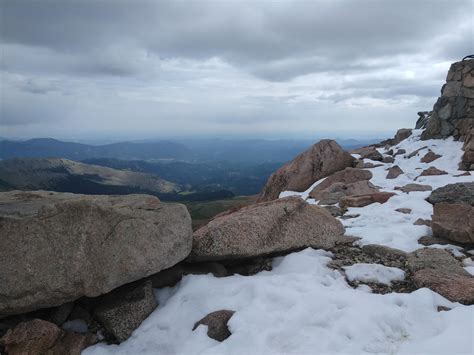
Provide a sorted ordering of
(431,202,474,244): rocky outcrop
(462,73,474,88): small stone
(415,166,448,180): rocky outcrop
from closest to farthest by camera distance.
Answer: (431,202,474,244): rocky outcrop
(415,166,448,180): rocky outcrop
(462,73,474,88): small stone

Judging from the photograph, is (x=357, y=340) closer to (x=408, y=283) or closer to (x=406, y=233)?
(x=408, y=283)

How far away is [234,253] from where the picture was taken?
1170cm

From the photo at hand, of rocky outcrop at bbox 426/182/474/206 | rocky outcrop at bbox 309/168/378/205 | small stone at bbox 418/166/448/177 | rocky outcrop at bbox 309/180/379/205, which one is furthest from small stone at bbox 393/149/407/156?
rocky outcrop at bbox 426/182/474/206

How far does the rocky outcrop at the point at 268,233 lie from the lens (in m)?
11.8

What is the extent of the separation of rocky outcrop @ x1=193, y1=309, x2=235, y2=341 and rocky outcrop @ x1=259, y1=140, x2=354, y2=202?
→ 2316cm

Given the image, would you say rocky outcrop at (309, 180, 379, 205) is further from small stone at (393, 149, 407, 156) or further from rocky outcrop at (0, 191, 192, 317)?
small stone at (393, 149, 407, 156)

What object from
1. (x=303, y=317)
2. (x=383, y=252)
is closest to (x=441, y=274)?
(x=383, y=252)

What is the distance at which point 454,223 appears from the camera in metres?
13.1

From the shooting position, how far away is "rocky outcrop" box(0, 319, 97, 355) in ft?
28.6

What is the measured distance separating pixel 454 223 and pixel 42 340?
46.3ft

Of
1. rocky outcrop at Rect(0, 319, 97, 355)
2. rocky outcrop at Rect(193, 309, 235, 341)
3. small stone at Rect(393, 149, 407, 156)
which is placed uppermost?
small stone at Rect(393, 149, 407, 156)

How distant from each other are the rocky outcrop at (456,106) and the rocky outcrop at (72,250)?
32.9 meters

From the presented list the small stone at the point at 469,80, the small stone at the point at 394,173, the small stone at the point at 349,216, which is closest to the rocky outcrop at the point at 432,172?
the small stone at the point at 394,173

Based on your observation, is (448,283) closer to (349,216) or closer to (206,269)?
(206,269)
